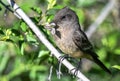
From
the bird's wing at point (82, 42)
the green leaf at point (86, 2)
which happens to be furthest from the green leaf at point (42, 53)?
the green leaf at point (86, 2)

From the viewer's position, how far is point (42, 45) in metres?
6.53

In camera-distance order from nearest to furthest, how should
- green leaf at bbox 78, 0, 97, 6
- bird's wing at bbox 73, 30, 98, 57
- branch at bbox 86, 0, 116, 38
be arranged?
Result: bird's wing at bbox 73, 30, 98, 57
green leaf at bbox 78, 0, 97, 6
branch at bbox 86, 0, 116, 38

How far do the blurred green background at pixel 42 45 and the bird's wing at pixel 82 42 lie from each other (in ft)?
1.05

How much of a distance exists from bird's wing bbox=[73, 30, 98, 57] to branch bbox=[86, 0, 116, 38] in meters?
1.27

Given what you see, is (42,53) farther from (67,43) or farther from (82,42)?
(82,42)

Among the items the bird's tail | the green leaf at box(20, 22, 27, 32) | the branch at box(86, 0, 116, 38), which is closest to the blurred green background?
the green leaf at box(20, 22, 27, 32)

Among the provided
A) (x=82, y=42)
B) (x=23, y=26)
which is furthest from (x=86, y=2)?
(x=23, y=26)

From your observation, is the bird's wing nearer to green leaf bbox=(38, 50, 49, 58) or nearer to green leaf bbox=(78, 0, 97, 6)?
green leaf bbox=(38, 50, 49, 58)

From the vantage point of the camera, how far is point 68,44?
6.63 meters

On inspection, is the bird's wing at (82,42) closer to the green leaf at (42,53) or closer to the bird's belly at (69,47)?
the bird's belly at (69,47)

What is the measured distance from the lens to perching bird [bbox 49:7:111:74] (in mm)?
6340

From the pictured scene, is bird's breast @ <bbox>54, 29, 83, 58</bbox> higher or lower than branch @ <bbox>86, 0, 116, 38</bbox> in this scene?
lower

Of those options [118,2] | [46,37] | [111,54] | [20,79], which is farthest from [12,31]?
[118,2]

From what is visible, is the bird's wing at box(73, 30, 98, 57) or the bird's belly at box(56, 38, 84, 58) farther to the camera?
the bird's wing at box(73, 30, 98, 57)
